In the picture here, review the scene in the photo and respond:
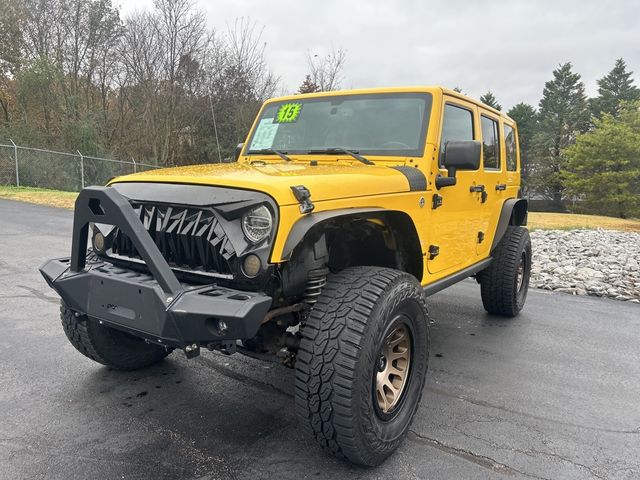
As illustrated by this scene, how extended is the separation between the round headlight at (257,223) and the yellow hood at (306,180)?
0.09 m

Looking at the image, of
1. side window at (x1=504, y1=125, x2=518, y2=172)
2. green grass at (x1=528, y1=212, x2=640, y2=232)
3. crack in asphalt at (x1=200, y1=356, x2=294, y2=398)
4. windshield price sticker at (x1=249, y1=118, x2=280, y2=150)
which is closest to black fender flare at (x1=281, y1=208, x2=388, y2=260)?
crack in asphalt at (x1=200, y1=356, x2=294, y2=398)

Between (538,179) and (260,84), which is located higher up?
(260,84)

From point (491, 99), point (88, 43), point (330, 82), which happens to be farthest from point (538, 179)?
point (88, 43)

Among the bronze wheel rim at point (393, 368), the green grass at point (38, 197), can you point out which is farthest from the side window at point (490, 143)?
the green grass at point (38, 197)

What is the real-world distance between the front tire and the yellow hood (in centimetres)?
46

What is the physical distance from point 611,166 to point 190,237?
4240 centimetres

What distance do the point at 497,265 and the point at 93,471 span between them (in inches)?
156

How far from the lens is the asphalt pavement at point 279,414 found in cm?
244

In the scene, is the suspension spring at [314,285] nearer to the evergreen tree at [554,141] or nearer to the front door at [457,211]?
the front door at [457,211]

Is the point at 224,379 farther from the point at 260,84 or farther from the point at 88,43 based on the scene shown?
the point at 88,43

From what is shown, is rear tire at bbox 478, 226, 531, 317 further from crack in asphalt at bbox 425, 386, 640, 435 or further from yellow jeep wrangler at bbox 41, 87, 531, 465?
crack in asphalt at bbox 425, 386, 640, 435

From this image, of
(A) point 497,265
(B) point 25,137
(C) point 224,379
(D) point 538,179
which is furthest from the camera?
(D) point 538,179

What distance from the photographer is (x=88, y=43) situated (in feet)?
77.5

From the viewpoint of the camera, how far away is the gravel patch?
266 inches
